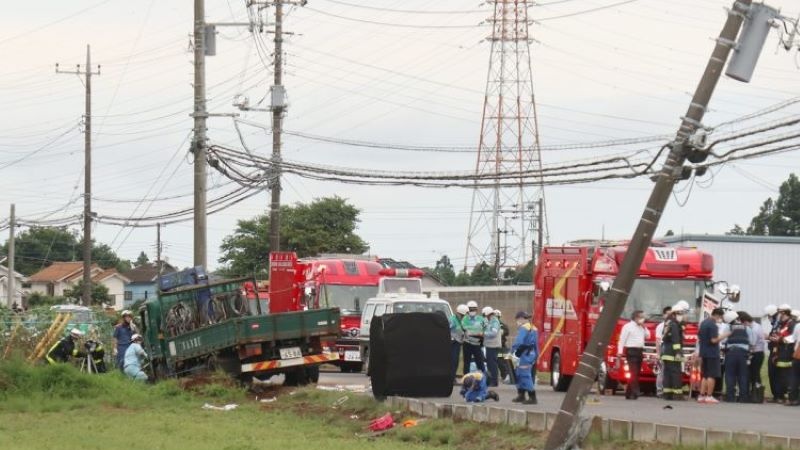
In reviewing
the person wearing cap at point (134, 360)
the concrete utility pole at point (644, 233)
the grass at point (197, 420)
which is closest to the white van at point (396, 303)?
the grass at point (197, 420)

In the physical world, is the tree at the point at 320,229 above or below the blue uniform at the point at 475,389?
above

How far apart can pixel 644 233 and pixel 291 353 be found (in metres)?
14.8

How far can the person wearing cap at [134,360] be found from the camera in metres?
33.8

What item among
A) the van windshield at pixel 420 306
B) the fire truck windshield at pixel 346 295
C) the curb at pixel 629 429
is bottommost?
the curb at pixel 629 429

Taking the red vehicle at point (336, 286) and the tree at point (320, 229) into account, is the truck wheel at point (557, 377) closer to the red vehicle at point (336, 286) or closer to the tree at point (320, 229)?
the red vehicle at point (336, 286)

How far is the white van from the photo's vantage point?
36500 millimetres

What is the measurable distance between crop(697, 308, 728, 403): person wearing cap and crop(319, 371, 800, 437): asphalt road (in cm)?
34

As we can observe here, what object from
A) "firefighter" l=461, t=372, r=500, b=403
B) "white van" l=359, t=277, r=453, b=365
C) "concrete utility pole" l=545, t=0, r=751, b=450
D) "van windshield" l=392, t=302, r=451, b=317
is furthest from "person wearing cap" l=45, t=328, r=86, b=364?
"concrete utility pole" l=545, t=0, r=751, b=450

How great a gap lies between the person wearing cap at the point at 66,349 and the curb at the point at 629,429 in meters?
12.2

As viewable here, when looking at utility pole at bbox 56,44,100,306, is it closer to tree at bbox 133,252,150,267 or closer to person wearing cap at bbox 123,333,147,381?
person wearing cap at bbox 123,333,147,381

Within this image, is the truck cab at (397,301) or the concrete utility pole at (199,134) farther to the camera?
the concrete utility pole at (199,134)

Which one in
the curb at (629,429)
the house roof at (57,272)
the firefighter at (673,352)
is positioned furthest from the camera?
the house roof at (57,272)

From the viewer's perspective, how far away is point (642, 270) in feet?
98.2

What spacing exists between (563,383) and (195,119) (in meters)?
13.2
